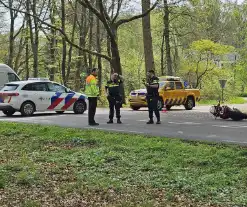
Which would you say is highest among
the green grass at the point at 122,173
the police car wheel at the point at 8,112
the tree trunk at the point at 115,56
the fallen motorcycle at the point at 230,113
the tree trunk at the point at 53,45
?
the tree trunk at the point at 53,45

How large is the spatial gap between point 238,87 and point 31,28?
26566mm

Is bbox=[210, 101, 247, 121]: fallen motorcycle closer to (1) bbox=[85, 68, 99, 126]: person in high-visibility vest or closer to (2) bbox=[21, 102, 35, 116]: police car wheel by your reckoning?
(1) bbox=[85, 68, 99, 126]: person in high-visibility vest

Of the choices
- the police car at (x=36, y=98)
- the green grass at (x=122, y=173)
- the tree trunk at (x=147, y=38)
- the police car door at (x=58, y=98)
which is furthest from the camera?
the tree trunk at (x=147, y=38)

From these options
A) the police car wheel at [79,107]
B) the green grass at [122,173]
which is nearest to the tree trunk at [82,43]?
the police car wheel at [79,107]

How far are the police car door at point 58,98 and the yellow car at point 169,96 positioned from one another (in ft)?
16.7

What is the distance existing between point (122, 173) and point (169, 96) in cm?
1877

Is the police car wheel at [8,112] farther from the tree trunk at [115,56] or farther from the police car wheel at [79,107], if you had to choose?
the tree trunk at [115,56]

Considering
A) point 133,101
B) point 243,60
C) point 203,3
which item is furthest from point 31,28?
point 243,60

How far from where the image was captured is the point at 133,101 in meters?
25.6

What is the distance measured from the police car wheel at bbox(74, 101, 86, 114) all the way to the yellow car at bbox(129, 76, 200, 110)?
14.2 feet

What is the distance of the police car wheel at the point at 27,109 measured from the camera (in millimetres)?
20344

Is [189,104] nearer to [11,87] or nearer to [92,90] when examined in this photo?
[11,87]

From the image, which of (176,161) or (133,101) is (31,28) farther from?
(176,161)

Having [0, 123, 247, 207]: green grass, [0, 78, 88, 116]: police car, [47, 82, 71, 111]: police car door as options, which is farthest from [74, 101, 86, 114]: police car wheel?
[0, 123, 247, 207]: green grass
